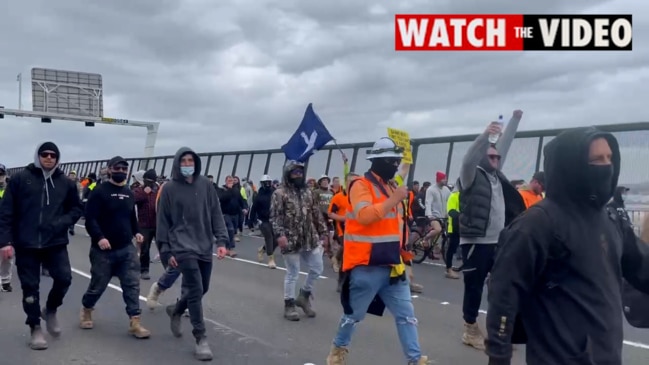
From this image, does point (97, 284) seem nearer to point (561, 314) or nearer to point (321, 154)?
point (561, 314)

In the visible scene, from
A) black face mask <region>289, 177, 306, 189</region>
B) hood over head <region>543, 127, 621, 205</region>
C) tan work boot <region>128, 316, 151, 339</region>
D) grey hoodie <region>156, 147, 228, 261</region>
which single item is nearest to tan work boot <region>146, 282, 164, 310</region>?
tan work boot <region>128, 316, 151, 339</region>

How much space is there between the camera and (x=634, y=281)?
311 cm

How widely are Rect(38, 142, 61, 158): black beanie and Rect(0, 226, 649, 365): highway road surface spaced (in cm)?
194

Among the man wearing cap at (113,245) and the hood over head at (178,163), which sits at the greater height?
the hood over head at (178,163)

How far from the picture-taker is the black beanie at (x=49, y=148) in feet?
22.1

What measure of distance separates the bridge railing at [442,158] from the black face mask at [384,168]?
3.70m

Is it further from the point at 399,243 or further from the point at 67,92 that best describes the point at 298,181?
the point at 67,92

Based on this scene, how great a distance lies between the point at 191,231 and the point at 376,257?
213cm

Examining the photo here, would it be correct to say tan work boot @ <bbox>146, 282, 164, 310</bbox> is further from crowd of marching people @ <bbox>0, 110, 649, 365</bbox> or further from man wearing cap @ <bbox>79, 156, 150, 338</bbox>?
man wearing cap @ <bbox>79, 156, 150, 338</bbox>

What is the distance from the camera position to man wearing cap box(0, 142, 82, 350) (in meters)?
6.56

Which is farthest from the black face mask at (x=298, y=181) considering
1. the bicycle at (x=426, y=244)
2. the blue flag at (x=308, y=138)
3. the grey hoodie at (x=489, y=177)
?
the bicycle at (x=426, y=244)

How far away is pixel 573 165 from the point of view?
105 inches

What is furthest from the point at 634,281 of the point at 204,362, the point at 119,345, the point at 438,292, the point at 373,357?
the point at 438,292

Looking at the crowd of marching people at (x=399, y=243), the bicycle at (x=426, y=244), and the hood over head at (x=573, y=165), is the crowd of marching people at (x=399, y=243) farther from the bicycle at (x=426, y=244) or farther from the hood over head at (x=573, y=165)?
the bicycle at (x=426, y=244)
